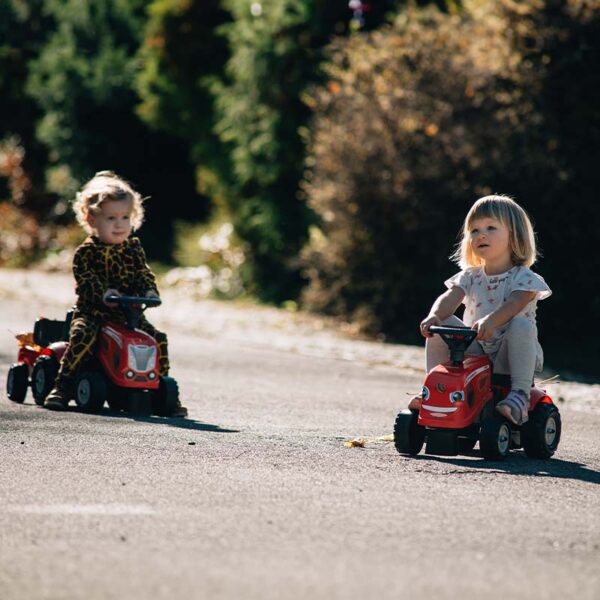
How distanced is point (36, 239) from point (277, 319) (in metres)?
11.3

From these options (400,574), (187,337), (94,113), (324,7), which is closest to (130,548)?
(400,574)

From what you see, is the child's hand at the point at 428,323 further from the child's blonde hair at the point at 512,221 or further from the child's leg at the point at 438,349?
the child's blonde hair at the point at 512,221

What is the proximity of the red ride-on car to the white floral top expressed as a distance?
9.59 feet

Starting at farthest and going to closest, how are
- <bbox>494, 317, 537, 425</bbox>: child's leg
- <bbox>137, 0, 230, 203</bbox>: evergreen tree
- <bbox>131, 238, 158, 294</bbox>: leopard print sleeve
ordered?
<bbox>137, 0, 230, 203</bbox>: evergreen tree → <bbox>131, 238, 158, 294</bbox>: leopard print sleeve → <bbox>494, 317, 537, 425</bbox>: child's leg

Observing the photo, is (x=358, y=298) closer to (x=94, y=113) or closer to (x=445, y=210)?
(x=445, y=210)

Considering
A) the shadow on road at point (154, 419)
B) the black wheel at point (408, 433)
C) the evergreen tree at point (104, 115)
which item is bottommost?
the shadow on road at point (154, 419)

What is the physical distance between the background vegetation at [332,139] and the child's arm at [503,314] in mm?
6822

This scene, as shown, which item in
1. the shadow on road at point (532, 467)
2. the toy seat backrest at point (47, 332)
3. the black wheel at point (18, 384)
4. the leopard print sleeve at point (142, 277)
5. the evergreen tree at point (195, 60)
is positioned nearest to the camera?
the shadow on road at point (532, 467)

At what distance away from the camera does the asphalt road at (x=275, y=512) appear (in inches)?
176

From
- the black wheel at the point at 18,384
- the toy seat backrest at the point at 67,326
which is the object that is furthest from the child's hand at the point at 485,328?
the black wheel at the point at 18,384

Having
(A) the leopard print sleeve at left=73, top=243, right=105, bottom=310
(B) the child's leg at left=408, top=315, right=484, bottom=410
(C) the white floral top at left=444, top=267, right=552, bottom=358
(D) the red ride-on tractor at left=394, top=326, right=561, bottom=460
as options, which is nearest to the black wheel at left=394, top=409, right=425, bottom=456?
(D) the red ride-on tractor at left=394, top=326, right=561, bottom=460

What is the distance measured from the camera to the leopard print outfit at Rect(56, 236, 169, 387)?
872 cm

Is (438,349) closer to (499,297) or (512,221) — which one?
(499,297)

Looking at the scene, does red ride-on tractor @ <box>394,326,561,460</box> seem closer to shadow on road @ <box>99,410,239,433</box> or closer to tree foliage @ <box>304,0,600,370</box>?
Answer: shadow on road @ <box>99,410,239,433</box>
